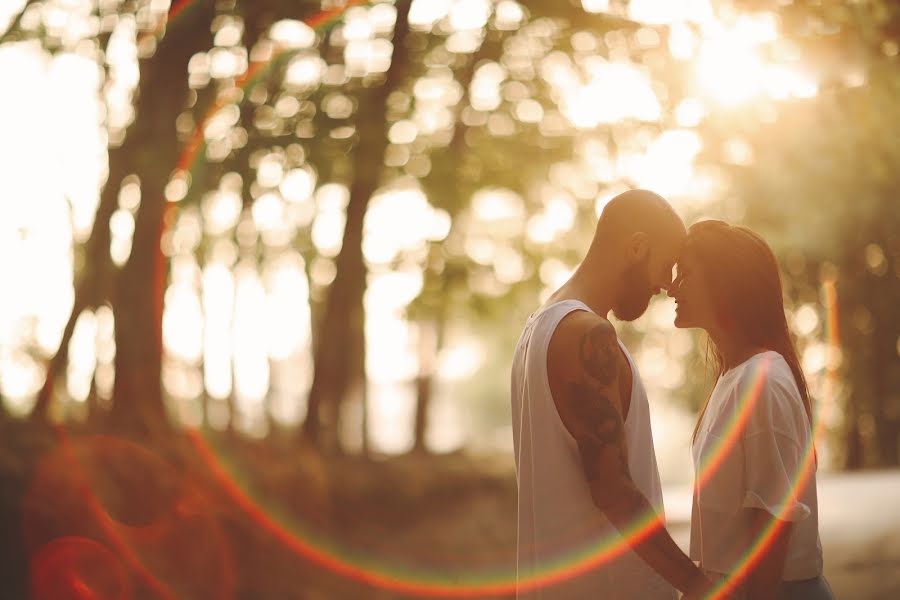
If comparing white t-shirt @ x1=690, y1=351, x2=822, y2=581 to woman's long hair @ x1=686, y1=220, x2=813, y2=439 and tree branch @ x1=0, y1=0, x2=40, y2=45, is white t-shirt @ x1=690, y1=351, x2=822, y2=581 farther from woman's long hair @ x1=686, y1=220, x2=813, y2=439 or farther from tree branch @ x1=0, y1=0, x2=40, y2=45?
tree branch @ x1=0, y1=0, x2=40, y2=45

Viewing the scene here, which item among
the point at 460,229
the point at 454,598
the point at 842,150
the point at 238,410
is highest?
the point at 842,150

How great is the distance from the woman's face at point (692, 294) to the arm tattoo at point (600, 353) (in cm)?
44

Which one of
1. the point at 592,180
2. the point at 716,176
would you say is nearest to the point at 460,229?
the point at 592,180

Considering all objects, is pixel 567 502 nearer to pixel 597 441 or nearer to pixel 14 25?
pixel 597 441

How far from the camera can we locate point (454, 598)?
30.9 ft

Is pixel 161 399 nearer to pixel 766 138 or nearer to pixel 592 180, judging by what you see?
pixel 592 180

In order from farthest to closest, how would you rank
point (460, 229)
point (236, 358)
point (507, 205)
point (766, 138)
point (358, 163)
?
point (236, 358)
point (460, 229)
point (507, 205)
point (766, 138)
point (358, 163)

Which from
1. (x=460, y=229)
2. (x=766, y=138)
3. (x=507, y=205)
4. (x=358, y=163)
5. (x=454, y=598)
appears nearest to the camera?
(x=358, y=163)

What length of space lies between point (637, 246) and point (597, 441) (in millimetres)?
745

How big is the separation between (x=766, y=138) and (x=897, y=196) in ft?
22.8

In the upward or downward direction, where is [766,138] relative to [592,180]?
upward

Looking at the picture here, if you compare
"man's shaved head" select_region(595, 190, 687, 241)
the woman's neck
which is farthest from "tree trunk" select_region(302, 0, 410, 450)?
the woman's neck

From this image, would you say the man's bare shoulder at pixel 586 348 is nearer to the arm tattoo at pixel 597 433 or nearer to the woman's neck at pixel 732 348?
the arm tattoo at pixel 597 433

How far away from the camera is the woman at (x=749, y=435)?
3117 mm
